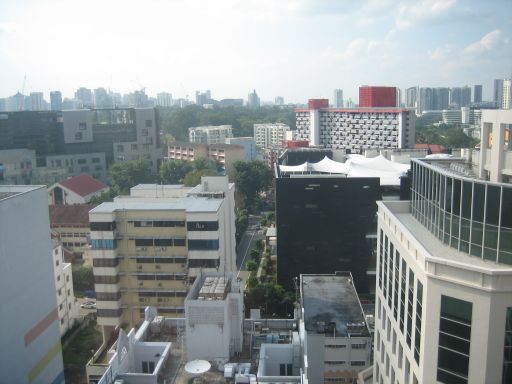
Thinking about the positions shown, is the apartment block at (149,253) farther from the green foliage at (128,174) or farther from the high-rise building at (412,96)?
the high-rise building at (412,96)

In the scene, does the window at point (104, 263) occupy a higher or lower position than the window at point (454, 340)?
lower

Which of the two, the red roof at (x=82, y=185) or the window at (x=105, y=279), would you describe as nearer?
the window at (x=105, y=279)

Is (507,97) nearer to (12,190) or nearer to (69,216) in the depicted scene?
(69,216)

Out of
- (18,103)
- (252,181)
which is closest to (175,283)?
(252,181)

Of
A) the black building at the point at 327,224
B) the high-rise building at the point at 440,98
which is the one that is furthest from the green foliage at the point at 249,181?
the high-rise building at the point at 440,98

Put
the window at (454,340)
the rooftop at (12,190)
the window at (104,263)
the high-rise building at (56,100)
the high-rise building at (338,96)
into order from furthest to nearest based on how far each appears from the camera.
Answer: the high-rise building at (338,96) < the high-rise building at (56,100) < the window at (104,263) < the rooftop at (12,190) < the window at (454,340)

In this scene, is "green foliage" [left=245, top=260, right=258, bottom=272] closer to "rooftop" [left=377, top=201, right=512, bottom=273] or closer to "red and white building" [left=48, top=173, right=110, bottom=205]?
"red and white building" [left=48, top=173, right=110, bottom=205]

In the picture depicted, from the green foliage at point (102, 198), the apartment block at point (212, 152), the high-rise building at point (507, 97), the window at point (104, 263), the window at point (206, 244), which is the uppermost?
the high-rise building at point (507, 97)
